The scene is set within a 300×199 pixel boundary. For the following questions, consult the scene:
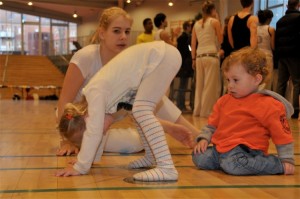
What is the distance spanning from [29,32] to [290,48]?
78.5ft

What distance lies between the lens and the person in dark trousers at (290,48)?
6207mm

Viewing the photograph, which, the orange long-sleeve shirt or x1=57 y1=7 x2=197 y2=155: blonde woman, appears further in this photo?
x1=57 y1=7 x2=197 y2=155: blonde woman

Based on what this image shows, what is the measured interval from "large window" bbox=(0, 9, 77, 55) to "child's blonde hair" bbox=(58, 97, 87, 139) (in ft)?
81.2

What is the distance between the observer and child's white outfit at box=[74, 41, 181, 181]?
2.23 m

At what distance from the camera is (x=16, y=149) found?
10.9ft

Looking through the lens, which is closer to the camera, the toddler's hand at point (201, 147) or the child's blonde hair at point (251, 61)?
the child's blonde hair at point (251, 61)

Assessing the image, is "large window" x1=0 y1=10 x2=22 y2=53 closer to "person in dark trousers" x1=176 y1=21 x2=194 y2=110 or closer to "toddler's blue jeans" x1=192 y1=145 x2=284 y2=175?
"person in dark trousers" x1=176 y1=21 x2=194 y2=110

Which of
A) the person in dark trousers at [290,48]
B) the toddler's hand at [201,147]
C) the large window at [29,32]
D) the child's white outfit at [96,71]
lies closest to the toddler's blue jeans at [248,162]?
the toddler's hand at [201,147]

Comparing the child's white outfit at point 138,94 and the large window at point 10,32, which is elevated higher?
the large window at point 10,32

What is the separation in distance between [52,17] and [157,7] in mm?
7740

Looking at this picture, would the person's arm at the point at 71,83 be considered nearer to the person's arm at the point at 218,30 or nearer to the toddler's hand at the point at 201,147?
the toddler's hand at the point at 201,147

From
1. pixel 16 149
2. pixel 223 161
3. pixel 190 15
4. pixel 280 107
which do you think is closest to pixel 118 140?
pixel 16 149

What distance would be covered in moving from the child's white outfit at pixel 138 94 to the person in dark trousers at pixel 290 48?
4.14m

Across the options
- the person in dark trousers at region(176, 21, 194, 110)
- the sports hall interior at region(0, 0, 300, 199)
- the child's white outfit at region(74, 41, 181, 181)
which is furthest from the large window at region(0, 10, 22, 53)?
the child's white outfit at region(74, 41, 181, 181)
